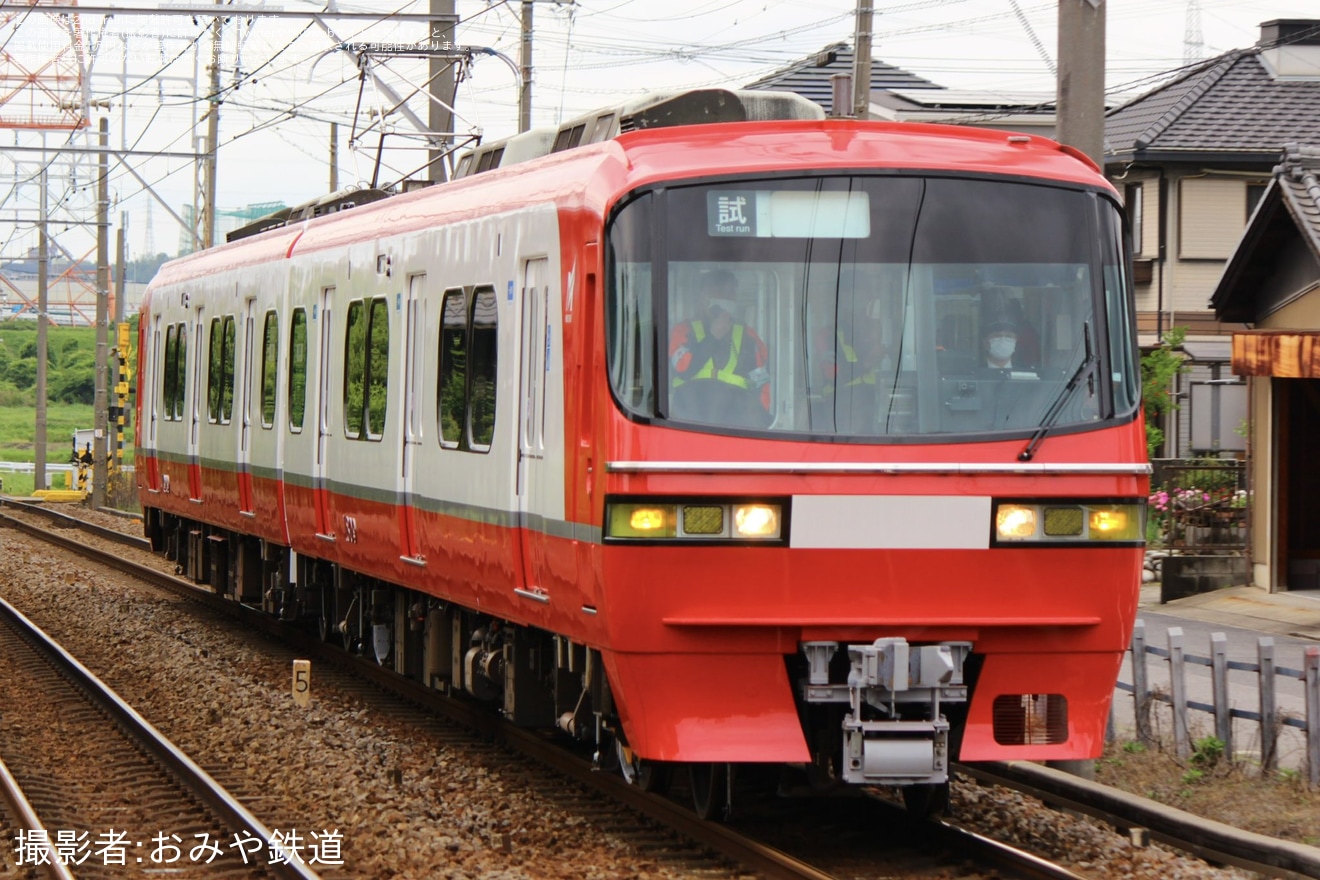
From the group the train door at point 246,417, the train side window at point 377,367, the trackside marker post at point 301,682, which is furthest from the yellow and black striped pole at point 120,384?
the train side window at point 377,367

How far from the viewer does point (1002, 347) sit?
762cm

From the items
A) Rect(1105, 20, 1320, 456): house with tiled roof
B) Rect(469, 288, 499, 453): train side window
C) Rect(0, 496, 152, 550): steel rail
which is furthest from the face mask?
Rect(1105, 20, 1320, 456): house with tiled roof

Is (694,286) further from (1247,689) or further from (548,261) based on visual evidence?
(1247,689)

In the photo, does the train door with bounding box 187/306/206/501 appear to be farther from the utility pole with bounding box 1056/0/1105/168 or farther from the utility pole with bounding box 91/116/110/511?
the utility pole with bounding box 91/116/110/511

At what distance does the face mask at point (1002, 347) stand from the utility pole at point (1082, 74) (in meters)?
1.85

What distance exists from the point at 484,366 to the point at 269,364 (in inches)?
218

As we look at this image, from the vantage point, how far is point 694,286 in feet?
24.7

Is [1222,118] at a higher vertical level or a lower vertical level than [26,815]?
higher

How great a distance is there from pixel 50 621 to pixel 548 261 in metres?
10.9

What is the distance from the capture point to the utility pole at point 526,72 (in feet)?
71.9

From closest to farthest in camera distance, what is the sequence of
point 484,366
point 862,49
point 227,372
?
point 484,366
point 227,372
point 862,49

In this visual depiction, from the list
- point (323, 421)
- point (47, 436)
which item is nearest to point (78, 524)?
point (323, 421)

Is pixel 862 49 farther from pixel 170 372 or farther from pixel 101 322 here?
pixel 101 322

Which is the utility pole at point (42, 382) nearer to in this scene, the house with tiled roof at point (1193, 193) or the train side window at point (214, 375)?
the house with tiled roof at point (1193, 193)
